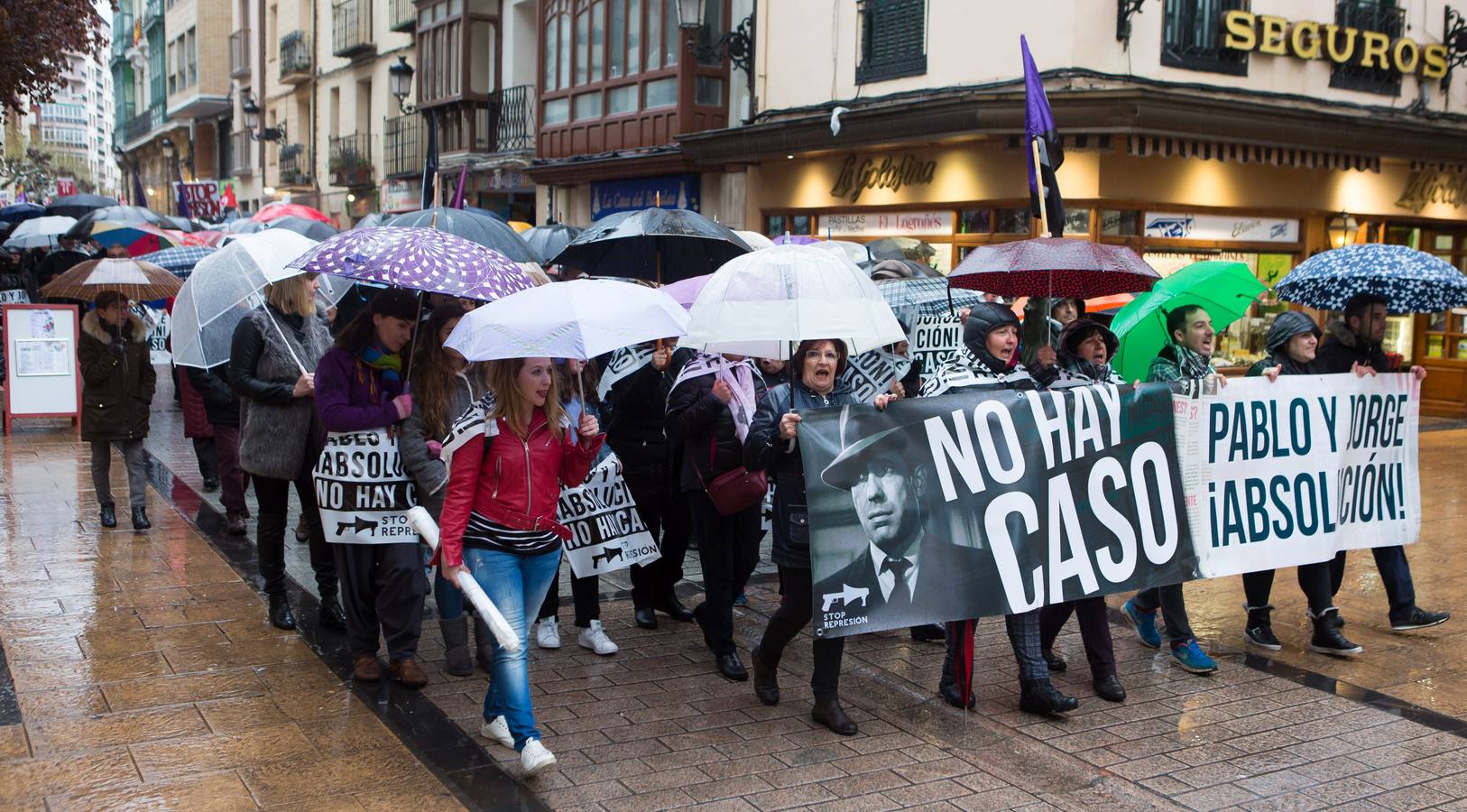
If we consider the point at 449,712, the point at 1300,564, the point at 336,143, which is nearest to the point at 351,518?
the point at 449,712

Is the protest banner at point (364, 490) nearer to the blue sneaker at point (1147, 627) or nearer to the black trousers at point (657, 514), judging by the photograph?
the black trousers at point (657, 514)

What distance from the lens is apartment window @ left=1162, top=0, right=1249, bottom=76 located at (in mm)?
14062

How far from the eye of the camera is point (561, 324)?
15.2 ft

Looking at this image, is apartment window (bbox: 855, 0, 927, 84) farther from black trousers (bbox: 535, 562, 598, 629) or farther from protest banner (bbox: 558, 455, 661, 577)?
black trousers (bbox: 535, 562, 598, 629)

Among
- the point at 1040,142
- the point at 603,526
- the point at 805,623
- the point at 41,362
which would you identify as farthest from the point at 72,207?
the point at 805,623

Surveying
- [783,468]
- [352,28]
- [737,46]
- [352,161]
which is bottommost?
[783,468]

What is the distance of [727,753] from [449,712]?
1228mm

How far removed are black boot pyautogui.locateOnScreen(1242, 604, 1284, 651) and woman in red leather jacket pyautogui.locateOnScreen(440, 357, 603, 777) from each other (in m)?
3.97

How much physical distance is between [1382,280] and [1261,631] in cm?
195

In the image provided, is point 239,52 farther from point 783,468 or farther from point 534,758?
point 534,758

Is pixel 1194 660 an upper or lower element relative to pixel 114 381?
lower

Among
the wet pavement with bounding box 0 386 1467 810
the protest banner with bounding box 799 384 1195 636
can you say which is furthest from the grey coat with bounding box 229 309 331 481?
the protest banner with bounding box 799 384 1195 636

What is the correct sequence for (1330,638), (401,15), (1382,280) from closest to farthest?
1. (1330,638)
2. (1382,280)
3. (401,15)

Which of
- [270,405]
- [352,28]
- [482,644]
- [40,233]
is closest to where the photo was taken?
[482,644]
